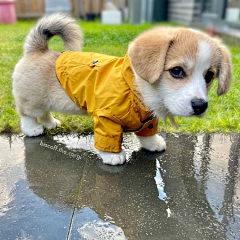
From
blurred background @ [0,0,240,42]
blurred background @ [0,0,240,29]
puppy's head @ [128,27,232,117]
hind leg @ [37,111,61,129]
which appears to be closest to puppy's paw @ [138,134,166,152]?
puppy's head @ [128,27,232,117]

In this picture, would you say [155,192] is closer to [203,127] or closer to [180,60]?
[180,60]

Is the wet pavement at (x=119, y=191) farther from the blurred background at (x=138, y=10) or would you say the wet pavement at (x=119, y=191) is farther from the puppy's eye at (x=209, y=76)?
the blurred background at (x=138, y=10)

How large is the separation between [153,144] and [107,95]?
2.18 ft

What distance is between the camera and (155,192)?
2.15m

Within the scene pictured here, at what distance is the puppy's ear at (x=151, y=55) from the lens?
6.61ft

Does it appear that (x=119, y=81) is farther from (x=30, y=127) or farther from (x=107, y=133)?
(x=30, y=127)

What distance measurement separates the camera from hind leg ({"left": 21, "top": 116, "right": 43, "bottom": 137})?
2951 millimetres

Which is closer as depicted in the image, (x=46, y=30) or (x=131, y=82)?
(x=131, y=82)

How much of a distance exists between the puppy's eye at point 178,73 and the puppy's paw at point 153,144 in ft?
2.71

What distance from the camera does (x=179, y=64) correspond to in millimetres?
2004

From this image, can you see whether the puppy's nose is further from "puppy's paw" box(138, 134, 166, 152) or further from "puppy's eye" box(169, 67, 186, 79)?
"puppy's paw" box(138, 134, 166, 152)

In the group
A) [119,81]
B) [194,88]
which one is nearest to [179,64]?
[194,88]

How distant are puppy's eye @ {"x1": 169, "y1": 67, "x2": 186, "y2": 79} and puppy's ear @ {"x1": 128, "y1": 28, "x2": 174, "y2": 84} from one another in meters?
0.08

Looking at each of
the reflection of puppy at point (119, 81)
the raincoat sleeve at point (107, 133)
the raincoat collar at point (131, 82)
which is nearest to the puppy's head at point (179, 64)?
the reflection of puppy at point (119, 81)
